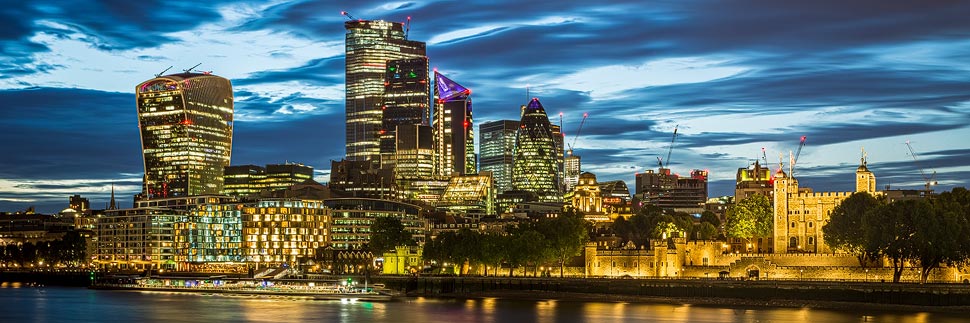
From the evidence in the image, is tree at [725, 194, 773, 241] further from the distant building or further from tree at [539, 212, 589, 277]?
tree at [539, 212, 589, 277]

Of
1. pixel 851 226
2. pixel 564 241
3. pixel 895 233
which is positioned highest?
pixel 851 226

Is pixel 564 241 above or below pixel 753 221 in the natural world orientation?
below

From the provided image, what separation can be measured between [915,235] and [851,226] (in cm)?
1450

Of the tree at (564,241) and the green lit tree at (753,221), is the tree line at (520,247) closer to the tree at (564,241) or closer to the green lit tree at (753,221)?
the tree at (564,241)

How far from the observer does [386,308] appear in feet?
445

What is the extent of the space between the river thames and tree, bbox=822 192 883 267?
16959 millimetres

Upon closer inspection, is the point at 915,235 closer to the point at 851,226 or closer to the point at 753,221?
the point at 851,226

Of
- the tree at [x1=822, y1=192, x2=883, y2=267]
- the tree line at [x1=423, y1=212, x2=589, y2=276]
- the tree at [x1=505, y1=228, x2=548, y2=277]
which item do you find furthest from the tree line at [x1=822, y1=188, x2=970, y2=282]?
the tree at [x1=505, y1=228, x2=548, y2=277]

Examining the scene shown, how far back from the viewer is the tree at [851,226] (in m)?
137

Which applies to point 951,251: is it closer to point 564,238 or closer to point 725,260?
point 725,260

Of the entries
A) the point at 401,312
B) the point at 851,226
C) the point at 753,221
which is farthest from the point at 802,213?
the point at 401,312

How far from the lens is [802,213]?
534 feet

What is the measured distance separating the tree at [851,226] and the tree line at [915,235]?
11 cm

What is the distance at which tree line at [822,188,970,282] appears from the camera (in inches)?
4973
